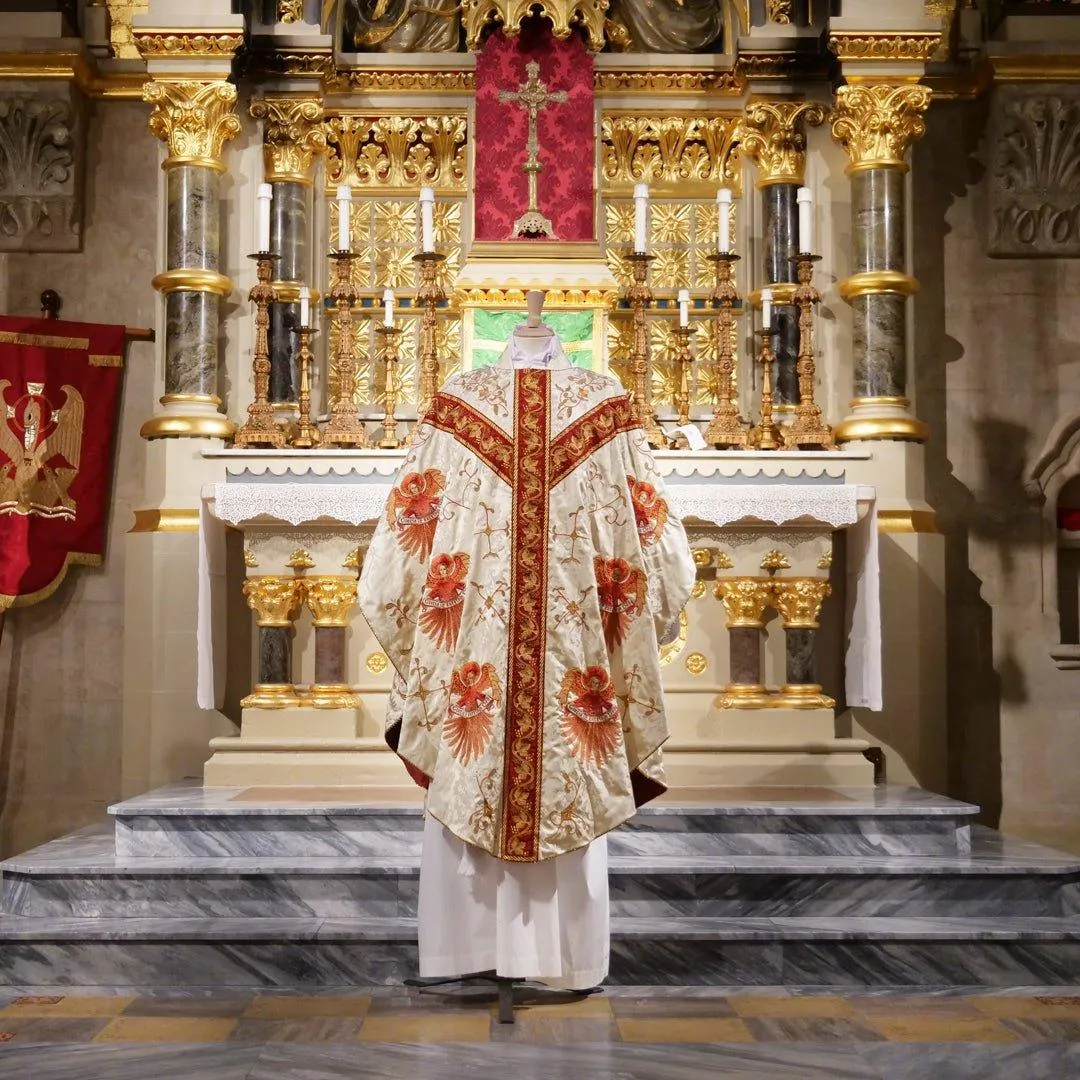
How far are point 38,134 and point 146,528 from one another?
2.22m

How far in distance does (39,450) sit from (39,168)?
1.46 metres

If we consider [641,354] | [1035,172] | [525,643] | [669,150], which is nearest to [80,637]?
[641,354]

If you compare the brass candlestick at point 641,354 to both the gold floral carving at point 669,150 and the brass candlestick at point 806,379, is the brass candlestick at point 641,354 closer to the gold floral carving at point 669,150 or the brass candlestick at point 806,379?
the brass candlestick at point 806,379

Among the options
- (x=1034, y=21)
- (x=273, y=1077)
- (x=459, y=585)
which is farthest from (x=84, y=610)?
(x=1034, y=21)

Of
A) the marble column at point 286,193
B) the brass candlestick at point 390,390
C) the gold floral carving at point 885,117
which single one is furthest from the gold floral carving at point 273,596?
the gold floral carving at point 885,117

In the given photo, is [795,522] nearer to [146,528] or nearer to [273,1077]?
[146,528]

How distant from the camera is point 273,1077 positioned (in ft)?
12.8

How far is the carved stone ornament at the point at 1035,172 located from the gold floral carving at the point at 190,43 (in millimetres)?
3891

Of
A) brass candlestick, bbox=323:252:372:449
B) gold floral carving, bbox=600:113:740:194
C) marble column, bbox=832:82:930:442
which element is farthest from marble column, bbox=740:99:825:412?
brass candlestick, bbox=323:252:372:449

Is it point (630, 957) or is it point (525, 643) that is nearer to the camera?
point (525, 643)

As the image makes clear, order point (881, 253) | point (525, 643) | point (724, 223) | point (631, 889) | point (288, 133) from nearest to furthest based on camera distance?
point (525, 643), point (631, 889), point (724, 223), point (881, 253), point (288, 133)

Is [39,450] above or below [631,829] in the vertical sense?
above

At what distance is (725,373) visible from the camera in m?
7.12

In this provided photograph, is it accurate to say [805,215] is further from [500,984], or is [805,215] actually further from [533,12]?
[500,984]
